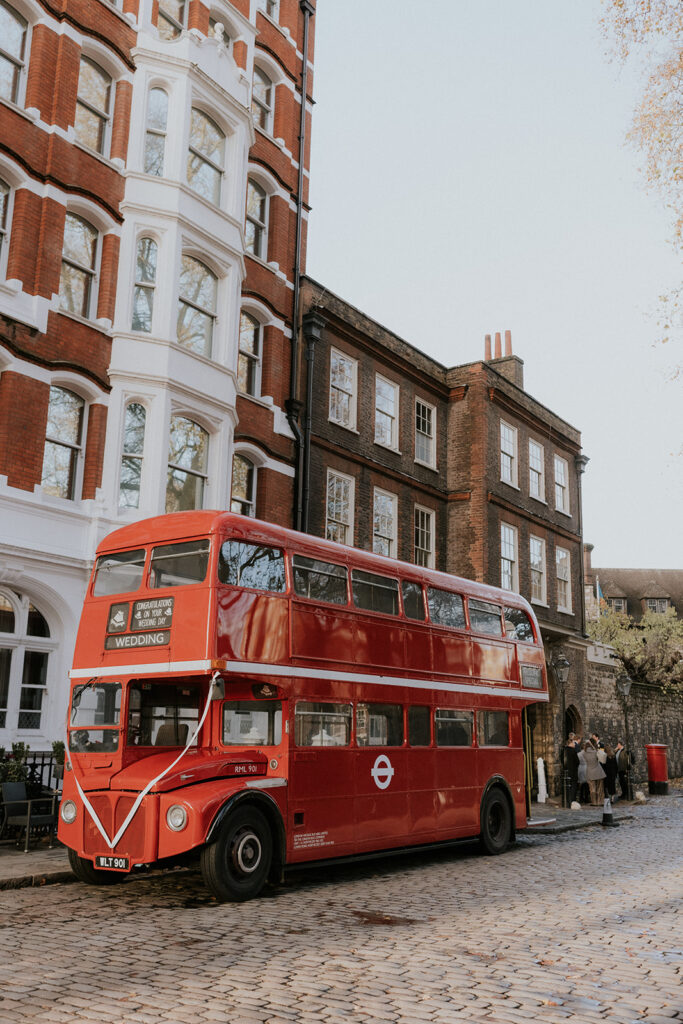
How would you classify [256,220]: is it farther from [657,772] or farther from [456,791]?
[657,772]

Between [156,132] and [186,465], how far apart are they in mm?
6557

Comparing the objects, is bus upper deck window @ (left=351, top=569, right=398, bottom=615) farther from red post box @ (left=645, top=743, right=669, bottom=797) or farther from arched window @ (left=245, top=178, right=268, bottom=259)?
red post box @ (left=645, top=743, right=669, bottom=797)

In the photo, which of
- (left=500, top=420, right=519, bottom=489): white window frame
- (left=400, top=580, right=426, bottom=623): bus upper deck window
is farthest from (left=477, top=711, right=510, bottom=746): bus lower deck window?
(left=500, top=420, right=519, bottom=489): white window frame

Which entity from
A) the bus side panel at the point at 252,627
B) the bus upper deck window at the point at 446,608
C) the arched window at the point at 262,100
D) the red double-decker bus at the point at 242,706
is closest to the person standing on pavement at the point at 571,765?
the bus upper deck window at the point at 446,608

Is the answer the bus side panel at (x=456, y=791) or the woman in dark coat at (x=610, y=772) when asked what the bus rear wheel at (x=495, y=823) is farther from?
the woman in dark coat at (x=610, y=772)

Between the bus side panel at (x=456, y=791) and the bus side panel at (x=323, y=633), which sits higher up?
the bus side panel at (x=323, y=633)

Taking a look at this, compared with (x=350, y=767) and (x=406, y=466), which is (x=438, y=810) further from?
(x=406, y=466)

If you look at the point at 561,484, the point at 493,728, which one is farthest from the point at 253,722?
the point at 561,484

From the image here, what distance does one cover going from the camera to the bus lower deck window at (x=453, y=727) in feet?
44.0

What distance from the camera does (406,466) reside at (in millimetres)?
24062

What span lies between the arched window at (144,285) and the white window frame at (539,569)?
1539 cm

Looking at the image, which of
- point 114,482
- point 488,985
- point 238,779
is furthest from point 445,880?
point 114,482

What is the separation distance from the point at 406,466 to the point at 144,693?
14.6m

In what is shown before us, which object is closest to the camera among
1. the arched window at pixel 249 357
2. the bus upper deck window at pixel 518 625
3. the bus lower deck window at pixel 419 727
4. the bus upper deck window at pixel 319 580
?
the bus upper deck window at pixel 319 580
